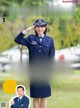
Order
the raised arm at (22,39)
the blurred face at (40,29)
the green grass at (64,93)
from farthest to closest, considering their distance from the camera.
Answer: the green grass at (64,93) < the blurred face at (40,29) < the raised arm at (22,39)

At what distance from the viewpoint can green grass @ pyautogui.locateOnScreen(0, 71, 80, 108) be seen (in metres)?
4.34

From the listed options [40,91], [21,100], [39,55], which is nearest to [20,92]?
[21,100]

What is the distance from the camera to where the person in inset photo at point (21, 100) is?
4121 millimetres

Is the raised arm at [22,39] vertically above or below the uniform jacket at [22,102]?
above

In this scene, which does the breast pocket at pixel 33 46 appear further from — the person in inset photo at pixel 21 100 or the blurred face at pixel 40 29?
the person in inset photo at pixel 21 100

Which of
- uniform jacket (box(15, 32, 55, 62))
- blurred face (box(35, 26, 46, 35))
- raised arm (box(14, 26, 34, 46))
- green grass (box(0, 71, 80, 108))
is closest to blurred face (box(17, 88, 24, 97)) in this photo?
green grass (box(0, 71, 80, 108))

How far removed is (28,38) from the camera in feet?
13.3

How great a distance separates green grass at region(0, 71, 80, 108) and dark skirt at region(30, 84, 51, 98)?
0.35ft

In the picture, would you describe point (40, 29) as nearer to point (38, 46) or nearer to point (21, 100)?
point (38, 46)

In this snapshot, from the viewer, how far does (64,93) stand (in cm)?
454

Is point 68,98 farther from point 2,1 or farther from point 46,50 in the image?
point 2,1

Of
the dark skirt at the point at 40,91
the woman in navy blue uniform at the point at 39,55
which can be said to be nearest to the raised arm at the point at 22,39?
the woman in navy blue uniform at the point at 39,55

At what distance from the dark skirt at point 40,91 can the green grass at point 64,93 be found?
106mm

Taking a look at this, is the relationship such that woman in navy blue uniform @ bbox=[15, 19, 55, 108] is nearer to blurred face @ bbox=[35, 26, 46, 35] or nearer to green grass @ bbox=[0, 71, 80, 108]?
blurred face @ bbox=[35, 26, 46, 35]
